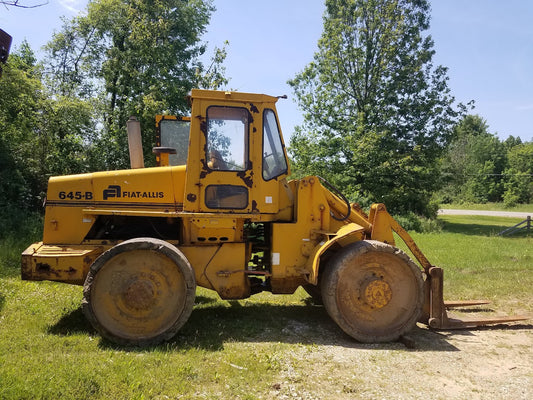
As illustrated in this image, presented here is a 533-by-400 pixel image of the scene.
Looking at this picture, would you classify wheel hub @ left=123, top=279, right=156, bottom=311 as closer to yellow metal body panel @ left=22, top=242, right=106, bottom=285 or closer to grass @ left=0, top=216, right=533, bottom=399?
grass @ left=0, top=216, right=533, bottom=399

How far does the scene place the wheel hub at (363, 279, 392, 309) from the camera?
502 centimetres

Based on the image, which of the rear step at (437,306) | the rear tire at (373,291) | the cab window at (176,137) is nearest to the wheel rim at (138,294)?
the cab window at (176,137)

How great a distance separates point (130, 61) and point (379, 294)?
Answer: 1538 centimetres

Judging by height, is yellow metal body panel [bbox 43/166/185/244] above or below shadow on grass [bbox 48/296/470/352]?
above

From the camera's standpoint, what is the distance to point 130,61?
1658 centimetres

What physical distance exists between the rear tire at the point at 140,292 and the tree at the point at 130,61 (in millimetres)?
11144

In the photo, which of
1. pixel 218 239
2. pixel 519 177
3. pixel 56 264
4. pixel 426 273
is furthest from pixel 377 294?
pixel 519 177

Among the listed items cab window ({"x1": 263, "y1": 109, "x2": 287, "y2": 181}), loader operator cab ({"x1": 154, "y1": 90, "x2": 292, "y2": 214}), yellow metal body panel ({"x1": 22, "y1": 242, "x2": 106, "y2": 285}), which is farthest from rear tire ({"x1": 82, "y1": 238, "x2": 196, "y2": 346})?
cab window ({"x1": 263, "y1": 109, "x2": 287, "y2": 181})

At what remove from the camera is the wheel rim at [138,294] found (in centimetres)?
459

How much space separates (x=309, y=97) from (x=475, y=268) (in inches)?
586

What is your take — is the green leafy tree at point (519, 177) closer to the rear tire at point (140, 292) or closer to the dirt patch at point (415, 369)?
the dirt patch at point (415, 369)

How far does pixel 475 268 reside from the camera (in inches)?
389

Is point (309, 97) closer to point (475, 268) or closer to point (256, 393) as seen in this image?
point (475, 268)

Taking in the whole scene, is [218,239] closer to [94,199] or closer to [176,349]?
[176,349]
